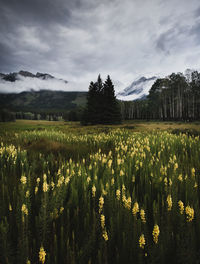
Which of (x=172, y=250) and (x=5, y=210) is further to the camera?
(x=5, y=210)

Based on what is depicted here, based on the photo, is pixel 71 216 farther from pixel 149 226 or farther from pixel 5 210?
pixel 149 226

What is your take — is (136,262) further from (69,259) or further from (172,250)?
(69,259)

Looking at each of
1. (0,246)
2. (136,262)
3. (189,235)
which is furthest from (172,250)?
(0,246)

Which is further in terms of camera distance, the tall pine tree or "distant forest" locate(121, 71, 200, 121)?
"distant forest" locate(121, 71, 200, 121)

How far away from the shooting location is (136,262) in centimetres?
100

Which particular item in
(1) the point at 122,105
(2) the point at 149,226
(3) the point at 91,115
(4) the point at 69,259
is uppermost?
(1) the point at 122,105

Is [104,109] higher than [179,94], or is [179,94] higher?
[179,94]

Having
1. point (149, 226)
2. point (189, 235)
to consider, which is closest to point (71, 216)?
point (149, 226)

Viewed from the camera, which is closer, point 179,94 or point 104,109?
point 104,109

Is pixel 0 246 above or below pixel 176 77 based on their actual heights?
below

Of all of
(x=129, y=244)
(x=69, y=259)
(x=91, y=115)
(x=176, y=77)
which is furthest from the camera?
(x=176, y=77)

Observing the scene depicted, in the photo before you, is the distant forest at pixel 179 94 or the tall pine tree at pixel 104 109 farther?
the distant forest at pixel 179 94

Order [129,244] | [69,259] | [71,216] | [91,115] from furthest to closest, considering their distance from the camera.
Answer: [91,115] → [71,216] → [129,244] → [69,259]

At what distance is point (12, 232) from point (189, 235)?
1326 mm
